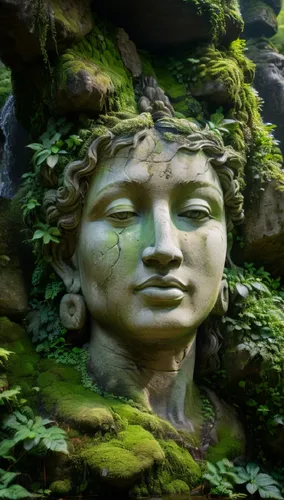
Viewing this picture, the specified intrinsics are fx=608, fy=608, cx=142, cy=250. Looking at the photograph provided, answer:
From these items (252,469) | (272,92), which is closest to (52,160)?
(252,469)

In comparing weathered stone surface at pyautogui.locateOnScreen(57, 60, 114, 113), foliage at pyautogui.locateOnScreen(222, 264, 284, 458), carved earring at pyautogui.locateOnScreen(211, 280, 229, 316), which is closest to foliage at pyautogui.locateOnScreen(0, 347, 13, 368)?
carved earring at pyautogui.locateOnScreen(211, 280, 229, 316)

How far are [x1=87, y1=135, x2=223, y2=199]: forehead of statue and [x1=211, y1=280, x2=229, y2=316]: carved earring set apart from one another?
37.9 inches

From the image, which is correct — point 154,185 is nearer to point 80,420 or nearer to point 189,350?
point 189,350

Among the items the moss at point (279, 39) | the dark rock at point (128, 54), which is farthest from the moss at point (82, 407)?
the moss at point (279, 39)

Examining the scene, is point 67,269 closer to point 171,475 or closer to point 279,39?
point 171,475

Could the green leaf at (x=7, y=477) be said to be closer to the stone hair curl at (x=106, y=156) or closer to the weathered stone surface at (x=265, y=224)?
the stone hair curl at (x=106, y=156)

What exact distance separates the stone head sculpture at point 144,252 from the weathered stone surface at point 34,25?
1.02 m

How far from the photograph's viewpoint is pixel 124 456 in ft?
14.7

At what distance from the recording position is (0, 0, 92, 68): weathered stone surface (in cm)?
520

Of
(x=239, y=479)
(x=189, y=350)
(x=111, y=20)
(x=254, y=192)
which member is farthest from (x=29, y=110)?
(x=239, y=479)

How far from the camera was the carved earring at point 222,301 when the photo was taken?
5844 mm

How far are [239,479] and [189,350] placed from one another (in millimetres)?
1200

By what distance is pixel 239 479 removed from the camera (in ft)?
16.7

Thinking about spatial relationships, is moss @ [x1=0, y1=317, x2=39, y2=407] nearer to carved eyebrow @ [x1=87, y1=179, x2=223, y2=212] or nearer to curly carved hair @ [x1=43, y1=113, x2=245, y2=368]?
curly carved hair @ [x1=43, y1=113, x2=245, y2=368]
